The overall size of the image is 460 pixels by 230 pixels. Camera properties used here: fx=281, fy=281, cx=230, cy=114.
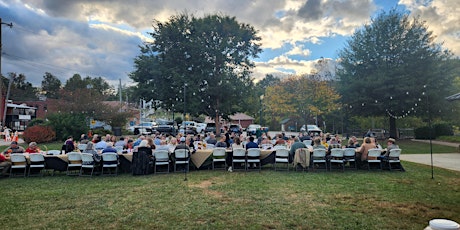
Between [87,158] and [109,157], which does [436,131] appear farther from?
[87,158]

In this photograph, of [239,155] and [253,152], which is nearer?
[253,152]

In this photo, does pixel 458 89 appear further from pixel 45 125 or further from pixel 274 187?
pixel 45 125

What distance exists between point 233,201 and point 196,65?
23150 mm

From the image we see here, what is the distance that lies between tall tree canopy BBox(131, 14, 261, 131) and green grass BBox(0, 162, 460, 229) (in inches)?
737

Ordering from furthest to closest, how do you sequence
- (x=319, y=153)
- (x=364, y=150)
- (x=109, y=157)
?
(x=364, y=150), (x=319, y=153), (x=109, y=157)

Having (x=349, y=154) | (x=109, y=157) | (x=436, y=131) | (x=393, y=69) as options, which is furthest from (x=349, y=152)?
(x=436, y=131)

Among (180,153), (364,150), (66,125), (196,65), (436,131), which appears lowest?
(180,153)

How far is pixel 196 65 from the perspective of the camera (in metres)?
27.8

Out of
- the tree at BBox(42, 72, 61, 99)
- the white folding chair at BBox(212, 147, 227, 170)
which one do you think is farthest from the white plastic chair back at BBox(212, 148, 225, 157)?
the tree at BBox(42, 72, 61, 99)

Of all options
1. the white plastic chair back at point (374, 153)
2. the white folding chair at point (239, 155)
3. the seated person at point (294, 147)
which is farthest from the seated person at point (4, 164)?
the white plastic chair back at point (374, 153)

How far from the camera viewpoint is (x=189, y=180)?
26.6 ft

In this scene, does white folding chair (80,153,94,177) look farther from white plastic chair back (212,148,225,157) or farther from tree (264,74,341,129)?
tree (264,74,341,129)

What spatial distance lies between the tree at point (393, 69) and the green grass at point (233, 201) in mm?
13428

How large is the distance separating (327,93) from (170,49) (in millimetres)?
16770
